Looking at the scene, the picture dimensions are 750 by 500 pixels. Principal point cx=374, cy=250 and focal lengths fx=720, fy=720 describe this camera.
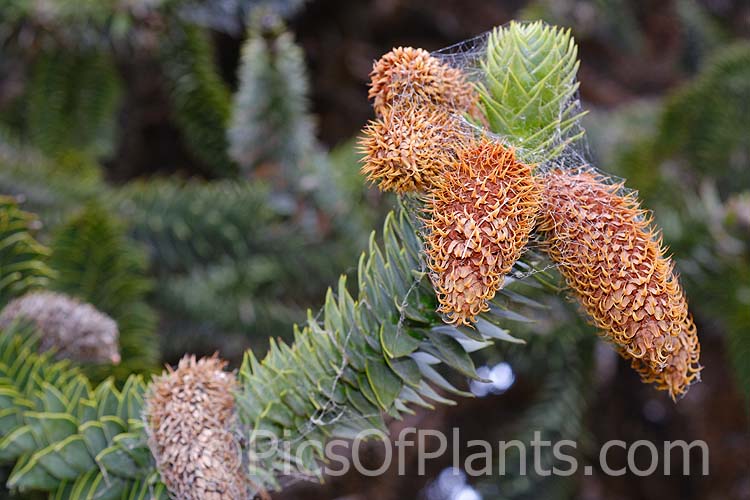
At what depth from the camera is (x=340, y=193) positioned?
5.04 feet

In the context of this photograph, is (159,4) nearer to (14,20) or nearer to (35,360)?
(14,20)

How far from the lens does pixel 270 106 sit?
147cm

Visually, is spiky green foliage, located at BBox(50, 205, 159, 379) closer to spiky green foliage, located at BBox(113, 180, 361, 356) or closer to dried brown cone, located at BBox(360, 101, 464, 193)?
spiky green foliage, located at BBox(113, 180, 361, 356)

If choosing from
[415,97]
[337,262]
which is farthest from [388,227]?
[337,262]

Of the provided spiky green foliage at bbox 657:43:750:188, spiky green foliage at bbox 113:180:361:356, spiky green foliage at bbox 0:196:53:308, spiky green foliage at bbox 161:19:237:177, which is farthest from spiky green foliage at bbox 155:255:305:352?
spiky green foliage at bbox 657:43:750:188

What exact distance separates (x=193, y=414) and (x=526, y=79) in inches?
20.1

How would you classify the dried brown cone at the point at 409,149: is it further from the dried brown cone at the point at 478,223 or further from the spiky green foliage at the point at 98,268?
the spiky green foliage at the point at 98,268

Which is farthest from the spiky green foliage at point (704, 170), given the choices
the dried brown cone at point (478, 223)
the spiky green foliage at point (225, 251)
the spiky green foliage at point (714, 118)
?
the dried brown cone at point (478, 223)

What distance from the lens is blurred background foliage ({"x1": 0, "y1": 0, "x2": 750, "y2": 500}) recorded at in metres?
1.41

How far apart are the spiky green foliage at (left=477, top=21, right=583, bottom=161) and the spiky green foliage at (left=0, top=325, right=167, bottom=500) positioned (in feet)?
1.78

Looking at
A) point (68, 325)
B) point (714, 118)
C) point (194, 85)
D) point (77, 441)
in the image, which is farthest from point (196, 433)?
point (714, 118)

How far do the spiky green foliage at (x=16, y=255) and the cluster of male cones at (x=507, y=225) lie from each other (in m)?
0.62

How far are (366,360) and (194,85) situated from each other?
1.05 m

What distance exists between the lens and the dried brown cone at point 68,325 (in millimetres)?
1003
